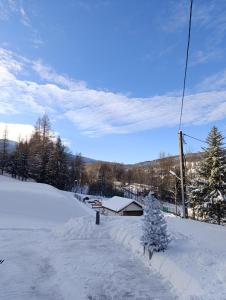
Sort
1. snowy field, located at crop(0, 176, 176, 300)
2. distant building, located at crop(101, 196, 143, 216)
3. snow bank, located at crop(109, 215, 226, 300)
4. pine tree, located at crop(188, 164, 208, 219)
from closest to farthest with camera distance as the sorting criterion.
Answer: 1. snow bank, located at crop(109, 215, 226, 300)
2. snowy field, located at crop(0, 176, 176, 300)
3. pine tree, located at crop(188, 164, 208, 219)
4. distant building, located at crop(101, 196, 143, 216)

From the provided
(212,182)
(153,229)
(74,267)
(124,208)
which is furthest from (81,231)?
(124,208)

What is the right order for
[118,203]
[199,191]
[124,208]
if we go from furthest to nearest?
[118,203]
[124,208]
[199,191]

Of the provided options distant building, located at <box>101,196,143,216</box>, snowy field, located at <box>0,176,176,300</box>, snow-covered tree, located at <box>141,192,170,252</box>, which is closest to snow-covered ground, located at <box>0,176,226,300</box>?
snowy field, located at <box>0,176,176,300</box>

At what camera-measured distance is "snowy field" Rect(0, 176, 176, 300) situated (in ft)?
23.5

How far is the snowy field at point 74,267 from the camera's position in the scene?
7.17 meters

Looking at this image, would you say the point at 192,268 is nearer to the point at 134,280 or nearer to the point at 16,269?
the point at 134,280

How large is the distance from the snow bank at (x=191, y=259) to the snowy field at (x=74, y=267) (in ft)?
0.95

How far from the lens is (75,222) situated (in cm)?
1488

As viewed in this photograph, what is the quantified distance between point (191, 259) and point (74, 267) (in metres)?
3.33

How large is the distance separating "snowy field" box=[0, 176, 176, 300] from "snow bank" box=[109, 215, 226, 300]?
11.4 inches

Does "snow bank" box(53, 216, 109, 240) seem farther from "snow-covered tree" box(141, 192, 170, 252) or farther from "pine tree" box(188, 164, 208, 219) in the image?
"pine tree" box(188, 164, 208, 219)

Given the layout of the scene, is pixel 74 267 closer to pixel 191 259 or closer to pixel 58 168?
pixel 191 259

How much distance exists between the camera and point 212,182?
112 ft

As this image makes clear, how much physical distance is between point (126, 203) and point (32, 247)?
35.6 meters
